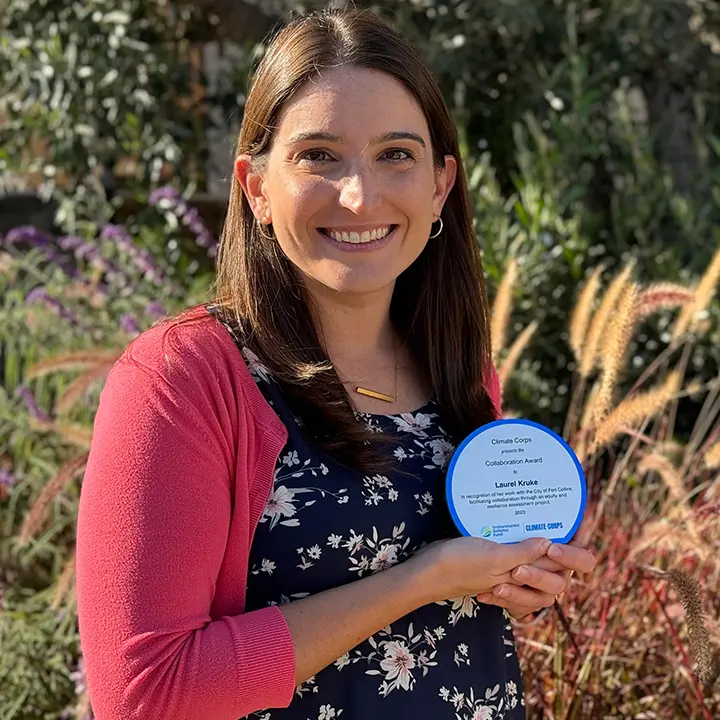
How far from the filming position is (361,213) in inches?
63.1

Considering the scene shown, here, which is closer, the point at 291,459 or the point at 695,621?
the point at 291,459

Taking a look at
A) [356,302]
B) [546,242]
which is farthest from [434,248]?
[546,242]

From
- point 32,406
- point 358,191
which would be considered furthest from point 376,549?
point 32,406

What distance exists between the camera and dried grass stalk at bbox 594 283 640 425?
220cm

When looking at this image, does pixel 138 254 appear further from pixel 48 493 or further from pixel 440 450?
pixel 440 450

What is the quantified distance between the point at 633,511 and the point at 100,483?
1.92 meters

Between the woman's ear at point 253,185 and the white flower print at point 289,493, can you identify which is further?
the woman's ear at point 253,185

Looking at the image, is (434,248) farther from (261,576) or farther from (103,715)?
(103,715)

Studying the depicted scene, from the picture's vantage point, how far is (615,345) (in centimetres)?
224

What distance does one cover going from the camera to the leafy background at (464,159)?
12.3 feet

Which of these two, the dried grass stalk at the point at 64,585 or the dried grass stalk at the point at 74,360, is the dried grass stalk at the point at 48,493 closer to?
the dried grass stalk at the point at 64,585

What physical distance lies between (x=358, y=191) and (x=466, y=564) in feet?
1.92

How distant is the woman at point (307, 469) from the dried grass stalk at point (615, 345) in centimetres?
42

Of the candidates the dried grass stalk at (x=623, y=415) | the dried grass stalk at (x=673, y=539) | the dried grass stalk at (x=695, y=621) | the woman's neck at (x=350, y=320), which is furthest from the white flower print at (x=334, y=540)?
the dried grass stalk at (x=673, y=539)
